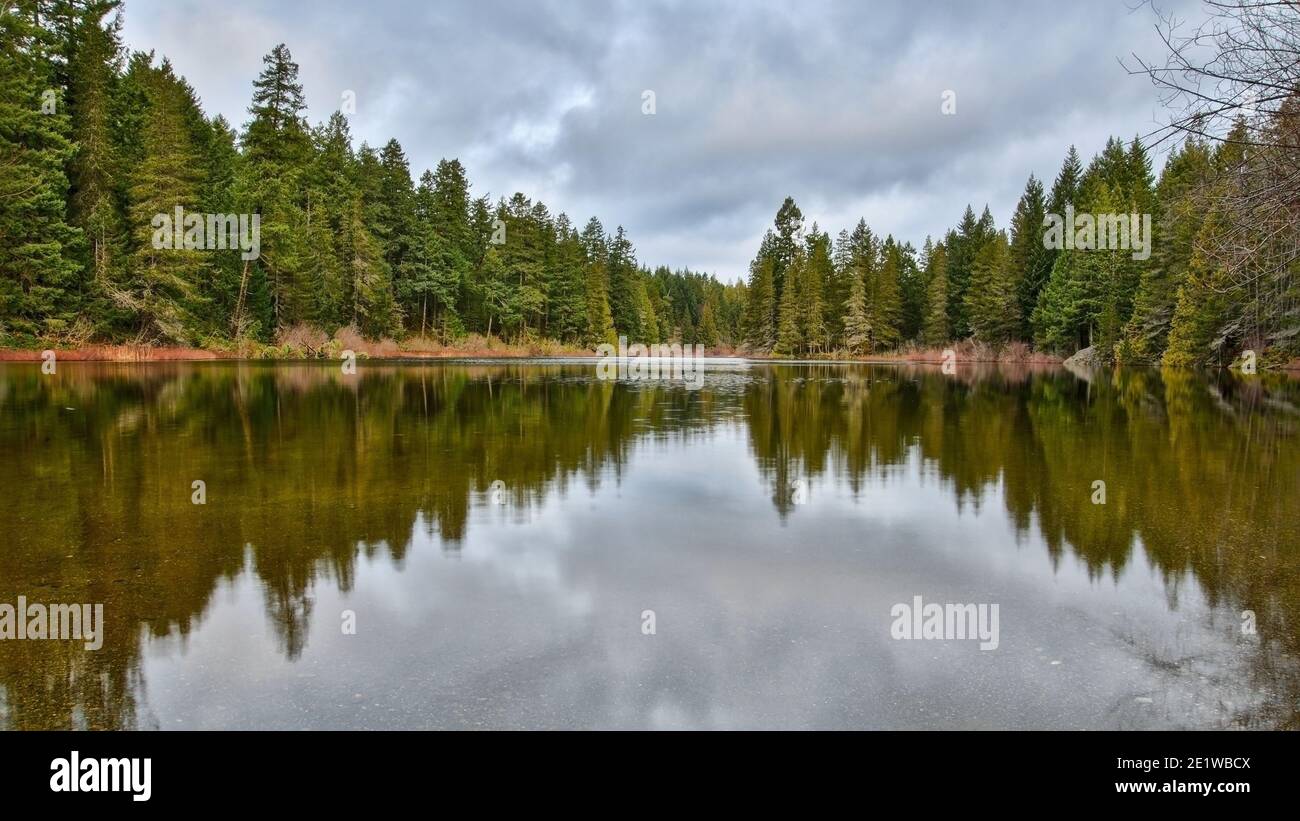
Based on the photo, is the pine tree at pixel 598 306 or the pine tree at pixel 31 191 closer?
the pine tree at pixel 31 191

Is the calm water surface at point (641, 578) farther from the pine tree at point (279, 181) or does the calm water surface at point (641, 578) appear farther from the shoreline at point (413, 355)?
the pine tree at point (279, 181)

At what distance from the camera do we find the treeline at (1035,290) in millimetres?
48844

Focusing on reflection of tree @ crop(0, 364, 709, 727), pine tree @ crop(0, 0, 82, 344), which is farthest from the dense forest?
reflection of tree @ crop(0, 364, 709, 727)

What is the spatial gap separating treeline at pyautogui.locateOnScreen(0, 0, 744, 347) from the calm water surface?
3094cm

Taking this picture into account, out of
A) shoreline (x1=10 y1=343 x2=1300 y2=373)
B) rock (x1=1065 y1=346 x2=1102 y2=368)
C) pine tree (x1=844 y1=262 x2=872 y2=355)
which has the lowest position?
rock (x1=1065 y1=346 x2=1102 y2=368)

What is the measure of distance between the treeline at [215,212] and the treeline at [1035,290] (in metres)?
26.5

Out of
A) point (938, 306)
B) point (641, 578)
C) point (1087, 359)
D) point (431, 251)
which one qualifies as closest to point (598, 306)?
point (431, 251)

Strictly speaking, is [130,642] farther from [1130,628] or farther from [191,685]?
[1130,628]

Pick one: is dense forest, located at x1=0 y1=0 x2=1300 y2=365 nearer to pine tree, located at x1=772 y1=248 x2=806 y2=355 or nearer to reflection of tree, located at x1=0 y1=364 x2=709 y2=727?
pine tree, located at x1=772 y1=248 x2=806 y2=355

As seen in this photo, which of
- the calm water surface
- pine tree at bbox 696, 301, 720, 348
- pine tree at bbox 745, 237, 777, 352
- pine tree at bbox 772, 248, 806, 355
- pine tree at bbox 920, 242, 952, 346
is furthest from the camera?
pine tree at bbox 696, 301, 720, 348

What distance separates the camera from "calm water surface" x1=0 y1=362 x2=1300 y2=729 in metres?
4.29

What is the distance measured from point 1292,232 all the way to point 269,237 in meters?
55.3

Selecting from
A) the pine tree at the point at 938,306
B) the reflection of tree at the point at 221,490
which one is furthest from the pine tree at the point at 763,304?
the reflection of tree at the point at 221,490
